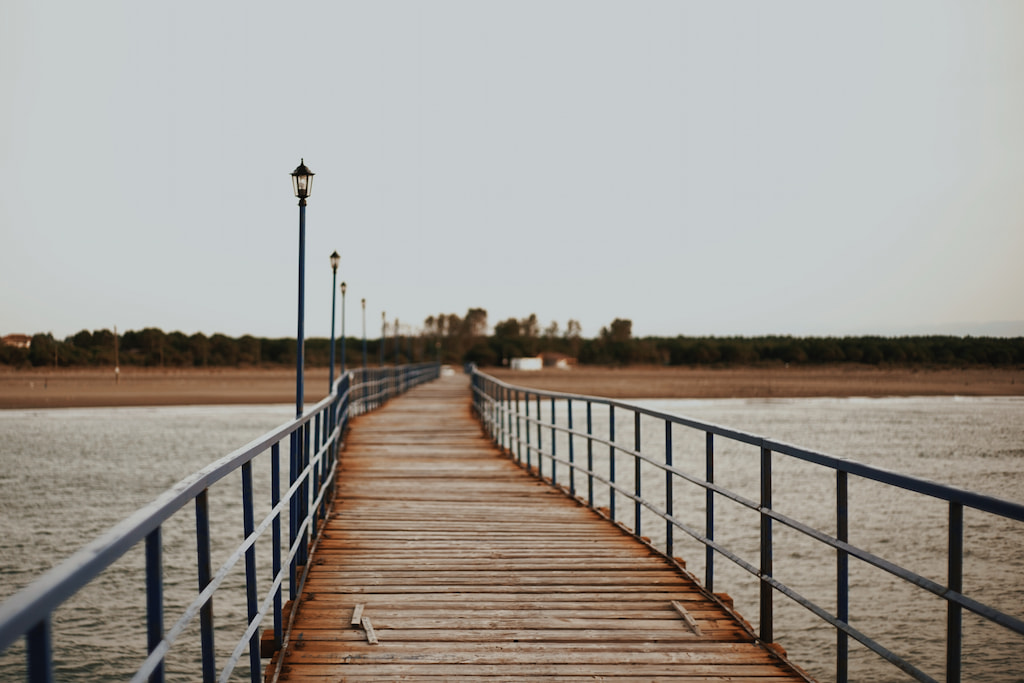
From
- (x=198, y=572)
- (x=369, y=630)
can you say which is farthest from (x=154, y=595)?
(x=369, y=630)

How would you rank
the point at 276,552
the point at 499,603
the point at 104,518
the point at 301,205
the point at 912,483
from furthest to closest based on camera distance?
the point at 104,518 < the point at 301,205 < the point at 499,603 < the point at 276,552 < the point at 912,483

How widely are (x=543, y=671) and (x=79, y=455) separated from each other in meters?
26.3

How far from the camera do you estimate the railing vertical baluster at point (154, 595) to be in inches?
96.0

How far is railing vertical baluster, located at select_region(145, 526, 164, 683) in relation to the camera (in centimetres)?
244

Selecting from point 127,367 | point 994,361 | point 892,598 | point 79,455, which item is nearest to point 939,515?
point 892,598

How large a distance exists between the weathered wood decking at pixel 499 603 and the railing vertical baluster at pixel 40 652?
8.91ft

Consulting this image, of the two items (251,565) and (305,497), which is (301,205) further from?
(251,565)

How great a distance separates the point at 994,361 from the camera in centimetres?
887

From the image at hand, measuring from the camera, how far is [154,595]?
8.18 feet

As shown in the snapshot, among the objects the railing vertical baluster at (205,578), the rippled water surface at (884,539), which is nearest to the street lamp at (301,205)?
the rippled water surface at (884,539)

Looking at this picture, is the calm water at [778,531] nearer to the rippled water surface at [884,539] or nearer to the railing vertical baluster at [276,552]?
the rippled water surface at [884,539]

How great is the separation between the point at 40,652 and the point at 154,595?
0.88 m

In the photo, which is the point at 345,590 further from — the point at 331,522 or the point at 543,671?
the point at 331,522

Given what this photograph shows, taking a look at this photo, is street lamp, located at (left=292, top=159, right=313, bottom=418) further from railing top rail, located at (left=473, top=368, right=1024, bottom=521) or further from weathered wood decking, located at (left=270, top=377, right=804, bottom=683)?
railing top rail, located at (left=473, top=368, right=1024, bottom=521)
